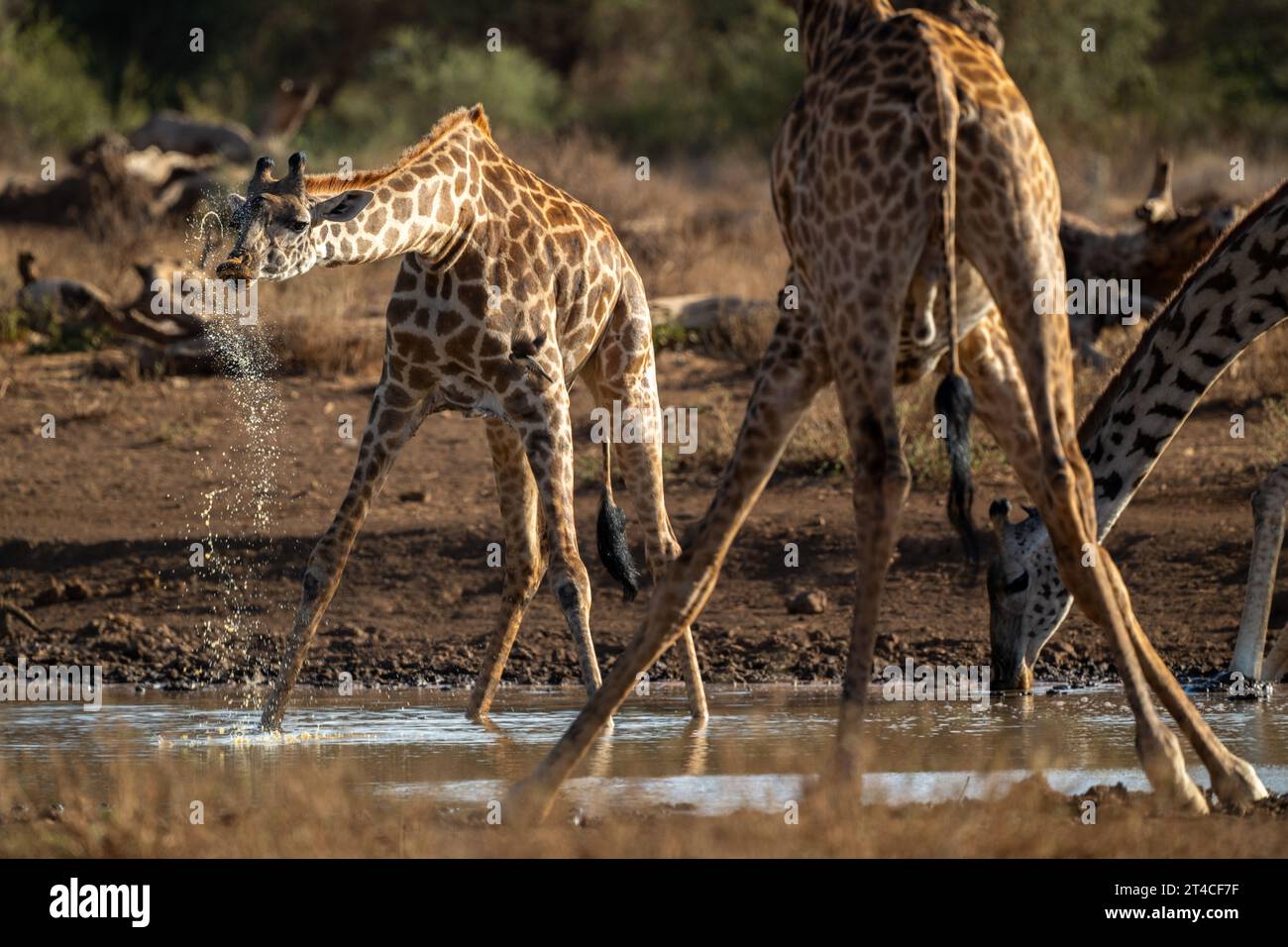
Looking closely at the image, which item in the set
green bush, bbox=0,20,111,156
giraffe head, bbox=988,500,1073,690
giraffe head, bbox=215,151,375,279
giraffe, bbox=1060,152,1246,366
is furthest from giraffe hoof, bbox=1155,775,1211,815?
green bush, bbox=0,20,111,156

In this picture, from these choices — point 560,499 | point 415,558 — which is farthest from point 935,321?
point 415,558

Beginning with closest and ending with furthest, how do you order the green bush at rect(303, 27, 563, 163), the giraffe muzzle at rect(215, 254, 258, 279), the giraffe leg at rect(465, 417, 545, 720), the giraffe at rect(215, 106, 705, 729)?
the giraffe muzzle at rect(215, 254, 258, 279) < the giraffe at rect(215, 106, 705, 729) < the giraffe leg at rect(465, 417, 545, 720) < the green bush at rect(303, 27, 563, 163)

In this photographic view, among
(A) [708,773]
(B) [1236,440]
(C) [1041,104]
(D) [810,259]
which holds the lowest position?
(A) [708,773]

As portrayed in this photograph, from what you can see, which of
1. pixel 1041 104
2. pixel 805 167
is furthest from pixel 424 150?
pixel 1041 104

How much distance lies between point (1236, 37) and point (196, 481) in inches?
907

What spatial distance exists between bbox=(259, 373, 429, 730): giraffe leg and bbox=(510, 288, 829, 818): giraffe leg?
195 cm

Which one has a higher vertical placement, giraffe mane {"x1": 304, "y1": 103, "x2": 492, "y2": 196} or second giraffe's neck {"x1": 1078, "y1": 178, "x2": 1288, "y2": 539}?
giraffe mane {"x1": 304, "y1": 103, "x2": 492, "y2": 196}

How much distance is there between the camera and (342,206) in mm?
6129

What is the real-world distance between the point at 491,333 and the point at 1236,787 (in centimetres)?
297

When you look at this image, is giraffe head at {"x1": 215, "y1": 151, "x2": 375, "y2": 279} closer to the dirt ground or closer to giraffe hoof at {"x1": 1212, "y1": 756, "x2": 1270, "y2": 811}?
the dirt ground

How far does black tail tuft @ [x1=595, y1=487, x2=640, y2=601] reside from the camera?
6.88m

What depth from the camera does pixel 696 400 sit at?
11.6m

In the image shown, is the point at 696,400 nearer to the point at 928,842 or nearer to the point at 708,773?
the point at 708,773
